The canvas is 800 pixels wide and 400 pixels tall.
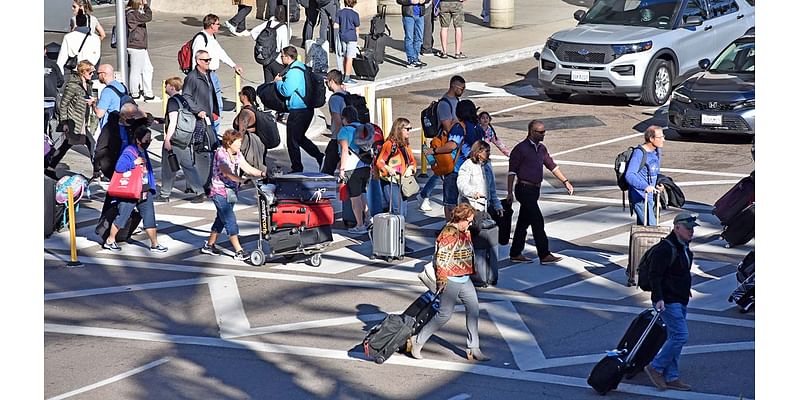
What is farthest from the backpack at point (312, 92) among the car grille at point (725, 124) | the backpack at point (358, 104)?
the car grille at point (725, 124)

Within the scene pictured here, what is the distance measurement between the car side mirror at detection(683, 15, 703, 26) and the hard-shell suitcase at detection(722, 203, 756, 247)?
1096 centimetres

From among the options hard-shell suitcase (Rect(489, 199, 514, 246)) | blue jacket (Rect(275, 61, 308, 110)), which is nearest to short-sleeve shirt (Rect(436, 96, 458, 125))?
hard-shell suitcase (Rect(489, 199, 514, 246))

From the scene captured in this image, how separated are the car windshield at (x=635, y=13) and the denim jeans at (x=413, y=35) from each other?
3.57m

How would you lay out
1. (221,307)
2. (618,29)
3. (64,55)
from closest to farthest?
(221,307) < (64,55) < (618,29)

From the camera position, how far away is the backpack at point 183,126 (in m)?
17.0

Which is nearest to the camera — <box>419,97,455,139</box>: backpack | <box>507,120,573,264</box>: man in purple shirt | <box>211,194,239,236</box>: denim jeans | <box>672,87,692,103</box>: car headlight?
<box>507,120,573,264</box>: man in purple shirt

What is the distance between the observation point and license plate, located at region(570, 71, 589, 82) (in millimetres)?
24328

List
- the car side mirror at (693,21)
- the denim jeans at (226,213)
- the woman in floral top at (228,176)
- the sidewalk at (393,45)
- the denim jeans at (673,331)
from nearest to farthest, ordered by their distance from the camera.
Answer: the denim jeans at (673,331)
the woman in floral top at (228,176)
the denim jeans at (226,213)
the car side mirror at (693,21)
the sidewalk at (393,45)

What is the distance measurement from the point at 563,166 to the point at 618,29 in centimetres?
620

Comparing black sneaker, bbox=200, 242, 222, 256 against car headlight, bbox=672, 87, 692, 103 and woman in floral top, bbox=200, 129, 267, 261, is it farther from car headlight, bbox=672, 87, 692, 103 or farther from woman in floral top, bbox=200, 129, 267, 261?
car headlight, bbox=672, 87, 692, 103

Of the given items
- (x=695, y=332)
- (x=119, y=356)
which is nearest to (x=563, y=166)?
(x=695, y=332)

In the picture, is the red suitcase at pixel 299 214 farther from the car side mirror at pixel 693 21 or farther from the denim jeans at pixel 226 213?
the car side mirror at pixel 693 21
